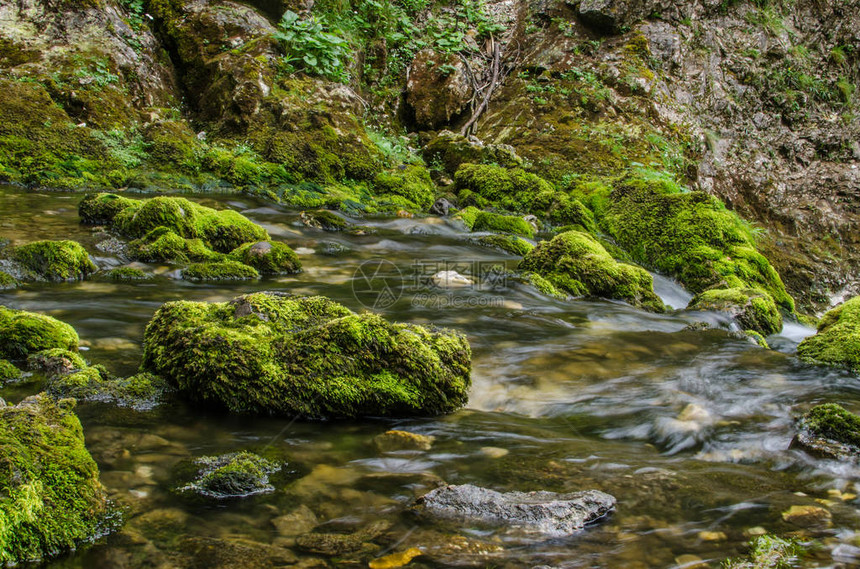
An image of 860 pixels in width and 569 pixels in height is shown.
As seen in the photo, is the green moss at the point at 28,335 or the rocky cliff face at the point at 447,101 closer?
the green moss at the point at 28,335

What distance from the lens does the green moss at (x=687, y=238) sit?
940 centimetres

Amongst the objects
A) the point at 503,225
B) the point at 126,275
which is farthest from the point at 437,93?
the point at 126,275

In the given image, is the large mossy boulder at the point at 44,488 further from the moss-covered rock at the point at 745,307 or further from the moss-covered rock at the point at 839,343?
the moss-covered rock at the point at 745,307

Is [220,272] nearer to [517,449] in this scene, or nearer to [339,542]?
[517,449]

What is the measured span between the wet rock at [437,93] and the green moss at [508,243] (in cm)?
833

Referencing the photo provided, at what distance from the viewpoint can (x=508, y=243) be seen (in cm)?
999

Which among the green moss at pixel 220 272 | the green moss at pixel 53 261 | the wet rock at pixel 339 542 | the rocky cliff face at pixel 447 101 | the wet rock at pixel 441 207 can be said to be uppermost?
the rocky cliff face at pixel 447 101

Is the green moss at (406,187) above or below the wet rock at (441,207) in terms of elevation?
above

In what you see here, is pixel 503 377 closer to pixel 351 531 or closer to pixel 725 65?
pixel 351 531

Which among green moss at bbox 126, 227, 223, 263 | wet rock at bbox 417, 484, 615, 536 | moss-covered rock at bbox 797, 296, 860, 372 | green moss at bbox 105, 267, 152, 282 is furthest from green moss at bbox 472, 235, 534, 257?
wet rock at bbox 417, 484, 615, 536

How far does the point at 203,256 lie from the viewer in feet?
24.8

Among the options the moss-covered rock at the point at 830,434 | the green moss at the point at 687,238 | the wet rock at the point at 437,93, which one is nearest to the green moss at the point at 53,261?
the moss-covered rock at the point at 830,434

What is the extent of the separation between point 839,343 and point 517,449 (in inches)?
153

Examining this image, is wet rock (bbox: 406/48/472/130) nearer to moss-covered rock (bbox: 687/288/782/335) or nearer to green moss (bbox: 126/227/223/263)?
green moss (bbox: 126/227/223/263)
